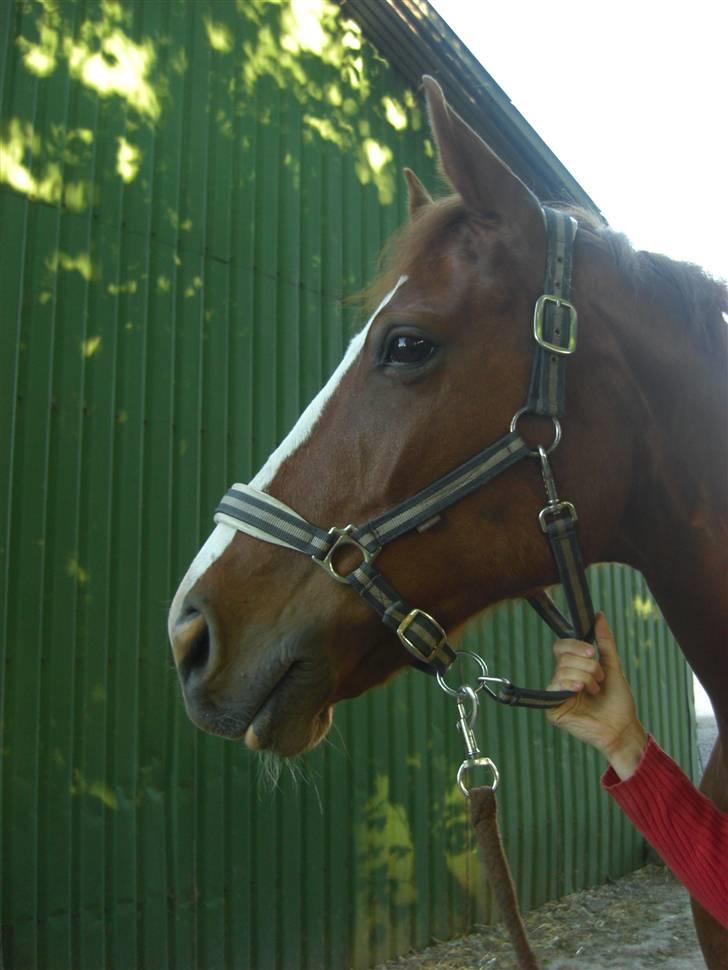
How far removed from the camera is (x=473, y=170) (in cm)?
199

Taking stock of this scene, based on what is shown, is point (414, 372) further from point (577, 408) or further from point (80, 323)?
point (80, 323)

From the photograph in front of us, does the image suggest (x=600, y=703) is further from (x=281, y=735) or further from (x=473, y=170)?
(x=473, y=170)

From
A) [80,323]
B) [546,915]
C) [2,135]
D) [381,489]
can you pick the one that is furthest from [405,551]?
[546,915]

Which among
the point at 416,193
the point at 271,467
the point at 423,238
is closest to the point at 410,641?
the point at 271,467

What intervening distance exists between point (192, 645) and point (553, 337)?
1045 mm

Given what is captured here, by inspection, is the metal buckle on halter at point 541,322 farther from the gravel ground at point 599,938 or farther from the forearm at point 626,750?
the gravel ground at point 599,938

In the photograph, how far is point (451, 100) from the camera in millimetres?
6680

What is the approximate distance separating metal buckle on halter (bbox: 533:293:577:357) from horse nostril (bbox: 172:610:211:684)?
37.9 inches

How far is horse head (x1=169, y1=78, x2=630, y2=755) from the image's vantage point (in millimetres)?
1775

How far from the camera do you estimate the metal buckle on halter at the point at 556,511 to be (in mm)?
1863

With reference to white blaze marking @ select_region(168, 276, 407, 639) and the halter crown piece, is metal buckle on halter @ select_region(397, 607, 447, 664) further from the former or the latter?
white blaze marking @ select_region(168, 276, 407, 639)

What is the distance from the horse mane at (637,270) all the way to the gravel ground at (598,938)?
4204mm

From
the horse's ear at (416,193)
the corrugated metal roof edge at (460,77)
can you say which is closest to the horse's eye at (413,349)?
the horse's ear at (416,193)

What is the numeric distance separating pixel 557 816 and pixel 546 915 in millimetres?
688
